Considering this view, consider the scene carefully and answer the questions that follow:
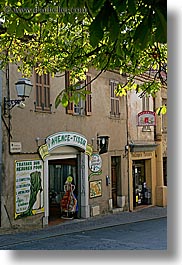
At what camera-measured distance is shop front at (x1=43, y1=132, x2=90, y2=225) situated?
6.15 ft

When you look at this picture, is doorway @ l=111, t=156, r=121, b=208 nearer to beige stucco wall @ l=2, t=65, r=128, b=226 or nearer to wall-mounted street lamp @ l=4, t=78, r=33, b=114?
beige stucco wall @ l=2, t=65, r=128, b=226

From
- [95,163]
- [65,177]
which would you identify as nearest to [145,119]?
[95,163]

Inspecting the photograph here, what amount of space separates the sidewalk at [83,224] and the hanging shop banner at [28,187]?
0.31 ft

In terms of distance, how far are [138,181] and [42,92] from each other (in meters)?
0.63

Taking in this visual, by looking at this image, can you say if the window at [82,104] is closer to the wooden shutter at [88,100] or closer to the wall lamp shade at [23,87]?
the wooden shutter at [88,100]

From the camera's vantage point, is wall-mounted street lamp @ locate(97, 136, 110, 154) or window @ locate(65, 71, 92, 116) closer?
window @ locate(65, 71, 92, 116)

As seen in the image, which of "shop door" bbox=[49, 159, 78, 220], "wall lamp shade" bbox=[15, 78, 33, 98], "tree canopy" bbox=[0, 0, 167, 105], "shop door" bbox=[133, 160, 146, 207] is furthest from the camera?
"shop door" bbox=[133, 160, 146, 207]

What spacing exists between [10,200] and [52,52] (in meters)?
0.69

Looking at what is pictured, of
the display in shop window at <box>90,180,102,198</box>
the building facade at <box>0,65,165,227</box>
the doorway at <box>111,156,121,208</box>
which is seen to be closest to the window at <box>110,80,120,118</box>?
the building facade at <box>0,65,165,227</box>

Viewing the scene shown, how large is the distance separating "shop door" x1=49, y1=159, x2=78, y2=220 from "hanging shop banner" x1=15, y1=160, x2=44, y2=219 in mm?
45

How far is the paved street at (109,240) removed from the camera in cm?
150

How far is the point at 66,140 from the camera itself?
6.35 feet

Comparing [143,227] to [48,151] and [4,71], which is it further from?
[4,71]

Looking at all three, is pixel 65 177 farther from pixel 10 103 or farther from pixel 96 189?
pixel 10 103
